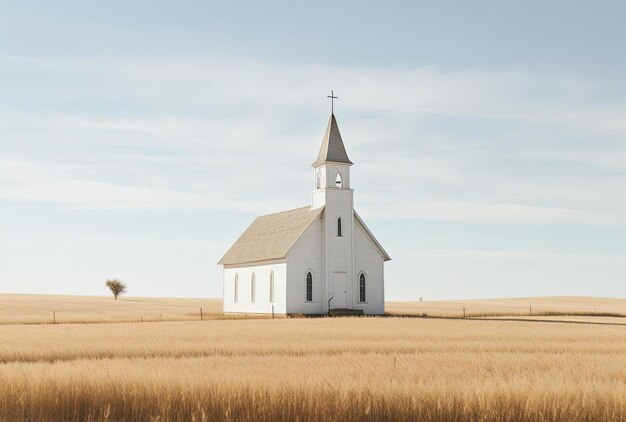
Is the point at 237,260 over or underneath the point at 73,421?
over

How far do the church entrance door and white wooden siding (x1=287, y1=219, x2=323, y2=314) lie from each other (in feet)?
3.67

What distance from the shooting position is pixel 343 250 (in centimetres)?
6291

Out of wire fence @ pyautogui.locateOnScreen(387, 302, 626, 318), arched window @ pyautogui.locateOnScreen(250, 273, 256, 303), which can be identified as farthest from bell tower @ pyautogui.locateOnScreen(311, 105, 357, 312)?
arched window @ pyautogui.locateOnScreen(250, 273, 256, 303)

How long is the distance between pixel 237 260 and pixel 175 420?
196 ft

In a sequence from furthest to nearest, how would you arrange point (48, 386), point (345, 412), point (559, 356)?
point (559, 356)
point (48, 386)
point (345, 412)

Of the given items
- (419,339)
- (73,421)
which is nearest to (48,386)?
(73,421)

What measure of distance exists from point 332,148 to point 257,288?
13444 millimetres

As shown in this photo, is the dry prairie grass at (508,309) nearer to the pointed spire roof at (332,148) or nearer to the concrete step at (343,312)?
the concrete step at (343,312)

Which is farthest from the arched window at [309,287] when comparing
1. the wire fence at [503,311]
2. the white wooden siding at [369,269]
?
the wire fence at [503,311]

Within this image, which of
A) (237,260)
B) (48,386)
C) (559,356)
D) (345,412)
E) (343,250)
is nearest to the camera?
(345,412)

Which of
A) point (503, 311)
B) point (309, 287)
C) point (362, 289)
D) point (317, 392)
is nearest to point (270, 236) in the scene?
point (309, 287)

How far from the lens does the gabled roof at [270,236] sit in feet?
208

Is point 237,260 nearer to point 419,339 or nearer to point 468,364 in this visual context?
point 419,339

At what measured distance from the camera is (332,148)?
6456 centimetres
